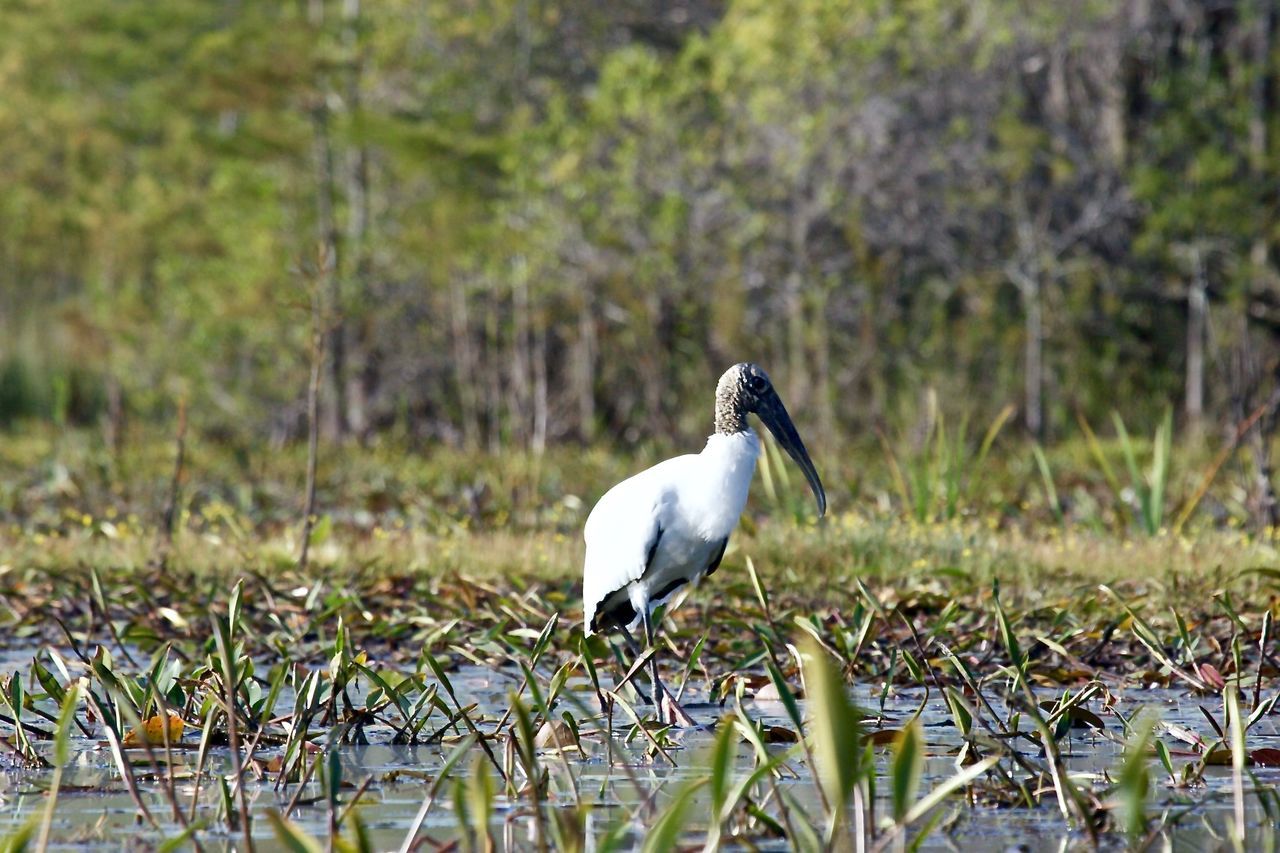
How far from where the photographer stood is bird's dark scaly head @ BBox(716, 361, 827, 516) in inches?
220

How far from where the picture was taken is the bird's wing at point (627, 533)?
17.4 feet

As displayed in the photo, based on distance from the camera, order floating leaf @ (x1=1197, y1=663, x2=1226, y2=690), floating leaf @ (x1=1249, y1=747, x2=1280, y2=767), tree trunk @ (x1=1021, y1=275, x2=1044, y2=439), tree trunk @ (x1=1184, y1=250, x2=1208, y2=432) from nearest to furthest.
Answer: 1. floating leaf @ (x1=1249, y1=747, x2=1280, y2=767)
2. floating leaf @ (x1=1197, y1=663, x2=1226, y2=690)
3. tree trunk @ (x1=1021, y1=275, x2=1044, y2=439)
4. tree trunk @ (x1=1184, y1=250, x2=1208, y2=432)

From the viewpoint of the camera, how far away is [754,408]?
572 centimetres

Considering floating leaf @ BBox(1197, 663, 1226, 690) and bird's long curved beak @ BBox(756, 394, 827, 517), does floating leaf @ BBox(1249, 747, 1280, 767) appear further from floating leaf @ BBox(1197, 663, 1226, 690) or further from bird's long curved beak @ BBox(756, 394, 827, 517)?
bird's long curved beak @ BBox(756, 394, 827, 517)

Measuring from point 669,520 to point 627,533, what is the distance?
13cm

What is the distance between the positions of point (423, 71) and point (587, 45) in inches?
70.3

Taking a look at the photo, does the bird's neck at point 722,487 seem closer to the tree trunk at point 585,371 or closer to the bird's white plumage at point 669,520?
the bird's white plumage at point 669,520

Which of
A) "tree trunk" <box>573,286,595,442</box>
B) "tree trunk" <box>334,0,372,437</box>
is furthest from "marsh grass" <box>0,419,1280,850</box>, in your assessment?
"tree trunk" <box>334,0,372,437</box>

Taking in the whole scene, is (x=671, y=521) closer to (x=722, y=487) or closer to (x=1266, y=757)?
(x=722, y=487)

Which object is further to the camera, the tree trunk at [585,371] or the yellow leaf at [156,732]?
the tree trunk at [585,371]

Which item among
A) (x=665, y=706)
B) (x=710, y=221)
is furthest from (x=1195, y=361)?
(x=665, y=706)

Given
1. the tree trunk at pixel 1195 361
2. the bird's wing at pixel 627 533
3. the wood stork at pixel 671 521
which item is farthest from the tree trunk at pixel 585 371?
the bird's wing at pixel 627 533

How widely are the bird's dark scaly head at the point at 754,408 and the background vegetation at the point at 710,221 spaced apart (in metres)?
7.62

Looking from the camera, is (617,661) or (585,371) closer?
(617,661)
